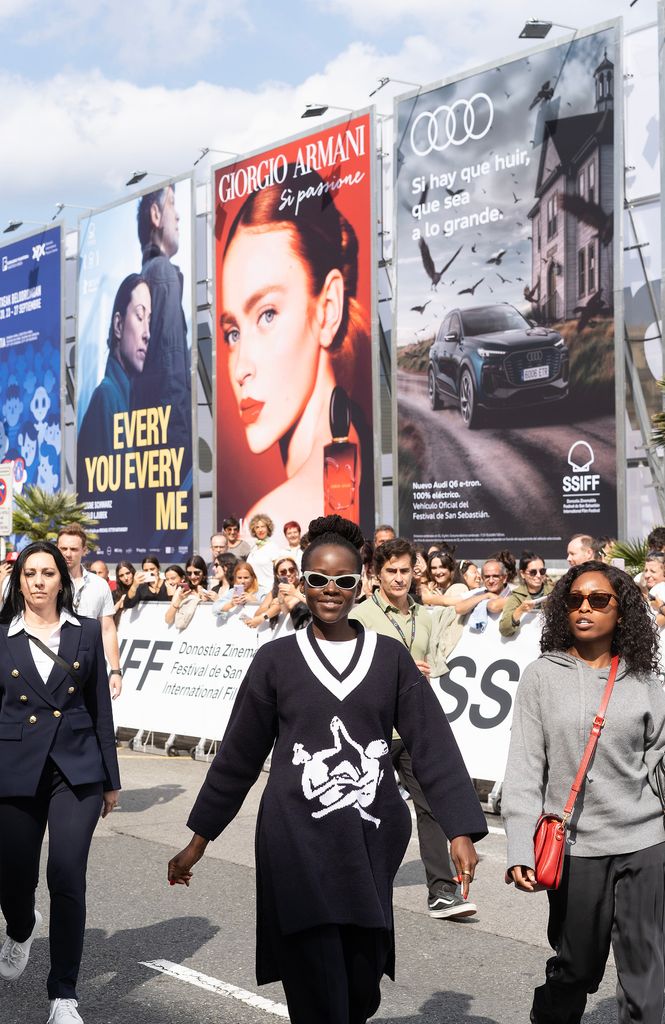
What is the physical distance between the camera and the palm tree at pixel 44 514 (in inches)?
1252

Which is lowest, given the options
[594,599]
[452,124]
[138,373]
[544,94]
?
[594,599]

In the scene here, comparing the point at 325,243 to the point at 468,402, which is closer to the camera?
the point at 468,402

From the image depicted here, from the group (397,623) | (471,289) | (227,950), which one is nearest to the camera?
(227,950)

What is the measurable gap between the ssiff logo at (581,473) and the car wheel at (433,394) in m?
3.45

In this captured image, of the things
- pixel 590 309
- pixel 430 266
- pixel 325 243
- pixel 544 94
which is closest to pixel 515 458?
pixel 590 309

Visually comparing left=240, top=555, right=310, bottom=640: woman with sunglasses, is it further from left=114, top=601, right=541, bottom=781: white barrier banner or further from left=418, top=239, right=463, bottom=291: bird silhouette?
left=418, top=239, right=463, bottom=291: bird silhouette

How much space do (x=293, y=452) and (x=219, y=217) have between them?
20.1ft

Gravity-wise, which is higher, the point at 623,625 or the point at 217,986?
the point at 623,625

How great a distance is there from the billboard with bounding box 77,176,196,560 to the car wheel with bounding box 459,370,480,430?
359 inches

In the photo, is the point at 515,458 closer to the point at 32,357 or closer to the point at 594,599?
the point at 594,599

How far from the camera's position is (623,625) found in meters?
4.42

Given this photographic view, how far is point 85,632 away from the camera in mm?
5809

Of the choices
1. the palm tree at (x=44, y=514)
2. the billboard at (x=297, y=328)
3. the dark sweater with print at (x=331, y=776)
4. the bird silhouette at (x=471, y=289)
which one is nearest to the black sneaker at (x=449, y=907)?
the dark sweater with print at (x=331, y=776)

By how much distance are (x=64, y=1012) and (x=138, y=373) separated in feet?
94.5
